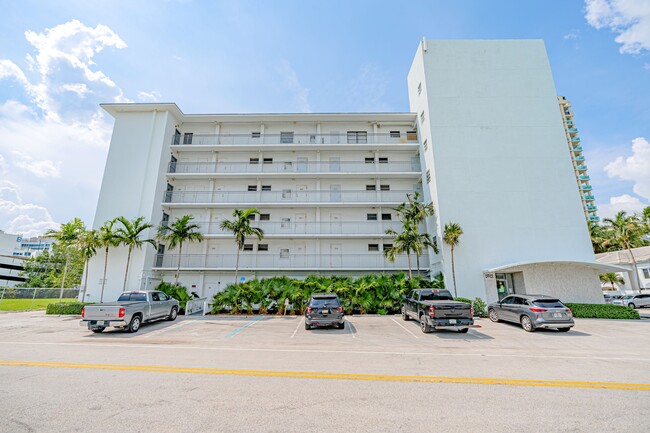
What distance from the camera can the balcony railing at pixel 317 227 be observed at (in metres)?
23.3

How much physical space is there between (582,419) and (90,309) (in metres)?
Answer: 15.7

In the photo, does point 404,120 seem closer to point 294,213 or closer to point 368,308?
point 294,213

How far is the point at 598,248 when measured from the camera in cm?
4378

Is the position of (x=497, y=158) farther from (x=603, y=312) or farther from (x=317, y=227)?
(x=317, y=227)

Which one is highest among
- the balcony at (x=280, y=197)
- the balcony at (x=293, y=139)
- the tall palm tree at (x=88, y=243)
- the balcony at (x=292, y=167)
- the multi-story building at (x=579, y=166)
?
the multi-story building at (x=579, y=166)

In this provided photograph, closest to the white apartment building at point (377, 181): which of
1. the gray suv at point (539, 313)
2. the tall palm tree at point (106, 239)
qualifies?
the tall palm tree at point (106, 239)

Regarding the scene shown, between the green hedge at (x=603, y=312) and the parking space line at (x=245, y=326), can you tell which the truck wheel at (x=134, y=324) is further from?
the green hedge at (x=603, y=312)

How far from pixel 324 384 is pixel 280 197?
65.4 ft

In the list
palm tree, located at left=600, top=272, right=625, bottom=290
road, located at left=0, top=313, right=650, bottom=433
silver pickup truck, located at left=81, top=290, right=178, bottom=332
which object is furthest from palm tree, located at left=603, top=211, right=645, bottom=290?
silver pickup truck, located at left=81, top=290, right=178, bottom=332

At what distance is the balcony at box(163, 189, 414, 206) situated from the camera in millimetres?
23656

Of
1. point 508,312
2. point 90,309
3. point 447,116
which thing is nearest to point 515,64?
point 447,116

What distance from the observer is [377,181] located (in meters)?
24.6

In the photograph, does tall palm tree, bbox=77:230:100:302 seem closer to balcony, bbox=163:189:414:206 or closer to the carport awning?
balcony, bbox=163:189:414:206

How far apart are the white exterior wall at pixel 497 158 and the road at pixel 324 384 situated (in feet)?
31.0
